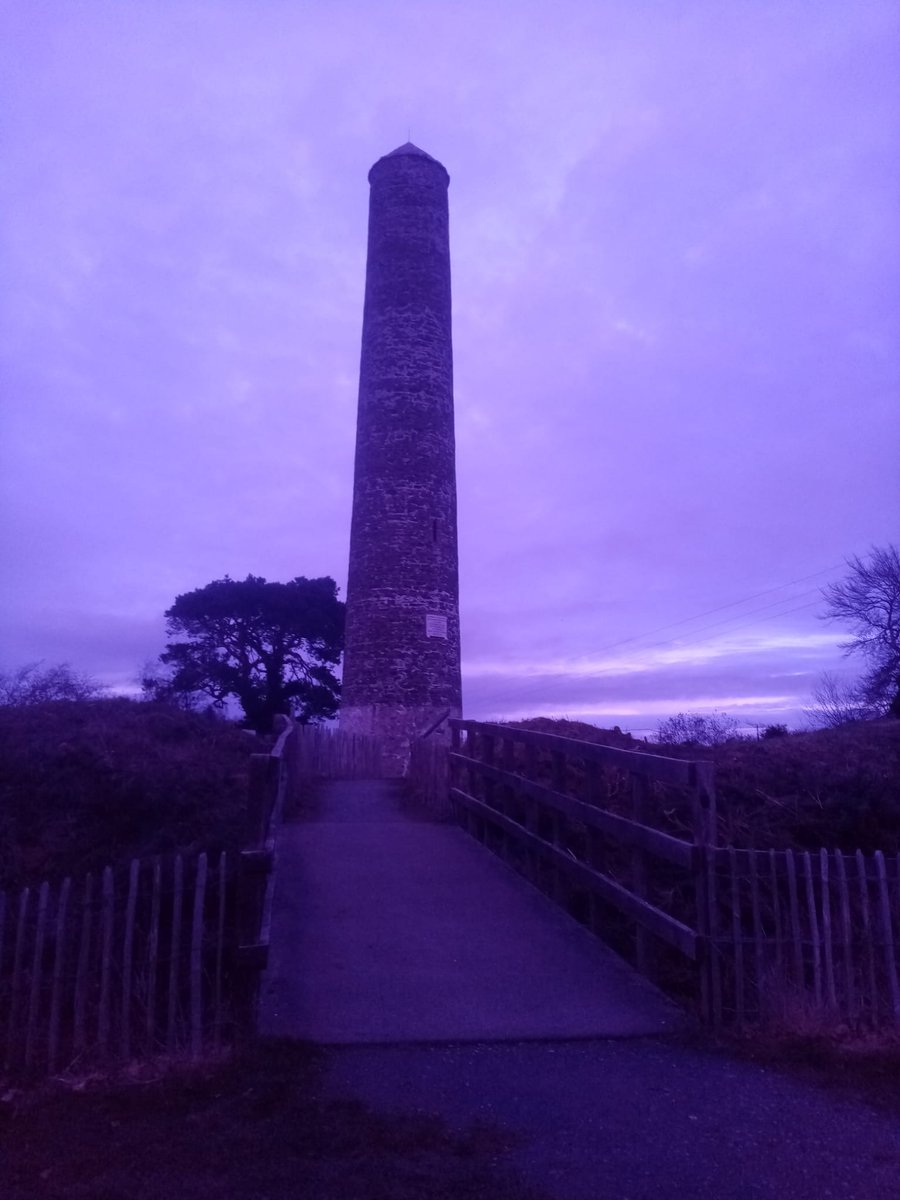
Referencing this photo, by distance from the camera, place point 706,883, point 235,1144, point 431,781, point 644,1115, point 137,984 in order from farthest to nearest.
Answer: point 431,781
point 706,883
point 137,984
point 644,1115
point 235,1144

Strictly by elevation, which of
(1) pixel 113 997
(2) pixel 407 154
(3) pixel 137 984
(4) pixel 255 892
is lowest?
(1) pixel 113 997

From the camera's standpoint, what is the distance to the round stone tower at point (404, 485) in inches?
963

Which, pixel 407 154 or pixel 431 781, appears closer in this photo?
pixel 431 781

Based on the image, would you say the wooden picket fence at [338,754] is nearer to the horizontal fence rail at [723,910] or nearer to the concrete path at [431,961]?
the concrete path at [431,961]

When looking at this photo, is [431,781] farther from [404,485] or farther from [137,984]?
[404,485]

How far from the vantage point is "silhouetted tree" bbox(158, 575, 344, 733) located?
38219 millimetres

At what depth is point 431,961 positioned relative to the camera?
7090mm

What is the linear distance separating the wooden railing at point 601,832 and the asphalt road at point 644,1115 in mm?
835

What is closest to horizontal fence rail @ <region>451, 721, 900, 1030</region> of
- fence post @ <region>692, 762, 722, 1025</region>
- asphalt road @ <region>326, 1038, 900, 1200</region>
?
fence post @ <region>692, 762, 722, 1025</region>

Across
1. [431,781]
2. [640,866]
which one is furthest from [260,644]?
[640,866]

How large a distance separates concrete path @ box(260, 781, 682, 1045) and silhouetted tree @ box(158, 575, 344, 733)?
92.7 feet

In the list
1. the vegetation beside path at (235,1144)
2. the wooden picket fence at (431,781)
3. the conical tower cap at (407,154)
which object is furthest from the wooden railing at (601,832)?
the conical tower cap at (407,154)

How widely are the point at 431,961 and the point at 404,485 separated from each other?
18.5 m

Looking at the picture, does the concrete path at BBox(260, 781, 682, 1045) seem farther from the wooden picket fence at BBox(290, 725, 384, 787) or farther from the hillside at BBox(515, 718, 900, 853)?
the wooden picket fence at BBox(290, 725, 384, 787)
